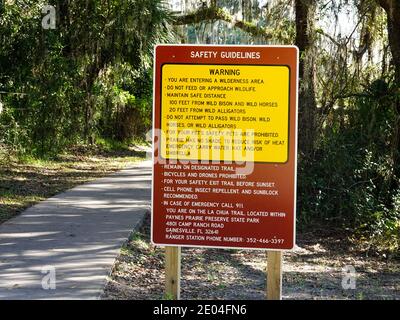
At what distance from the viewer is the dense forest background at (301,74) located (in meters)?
10.9

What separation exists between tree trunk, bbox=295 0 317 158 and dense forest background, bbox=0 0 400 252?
0.02 metres

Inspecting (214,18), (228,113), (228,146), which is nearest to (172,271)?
(228,146)

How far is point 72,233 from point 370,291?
3.86 m

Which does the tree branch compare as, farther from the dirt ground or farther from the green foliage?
the dirt ground

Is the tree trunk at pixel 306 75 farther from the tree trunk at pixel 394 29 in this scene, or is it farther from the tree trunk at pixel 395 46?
the tree trunk at pixel 394 29

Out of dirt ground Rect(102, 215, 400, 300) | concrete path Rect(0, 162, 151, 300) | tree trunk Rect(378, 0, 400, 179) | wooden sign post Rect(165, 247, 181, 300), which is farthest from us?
tree trunk Rect(378, 0, 400, 179)

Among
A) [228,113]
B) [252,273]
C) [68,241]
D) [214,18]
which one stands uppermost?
[214,18]

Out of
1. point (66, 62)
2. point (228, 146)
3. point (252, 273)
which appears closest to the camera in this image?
point (228, 146)

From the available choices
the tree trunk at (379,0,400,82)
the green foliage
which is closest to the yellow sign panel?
the tree trunk at (379,0,400,82)

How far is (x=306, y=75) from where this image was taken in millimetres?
12383

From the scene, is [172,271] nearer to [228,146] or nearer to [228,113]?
[228,146]

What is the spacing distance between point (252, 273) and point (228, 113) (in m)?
3.28

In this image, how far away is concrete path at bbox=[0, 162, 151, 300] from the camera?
673cm

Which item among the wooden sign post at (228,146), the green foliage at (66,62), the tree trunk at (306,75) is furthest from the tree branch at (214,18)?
the wooden sign post at (228,146)
